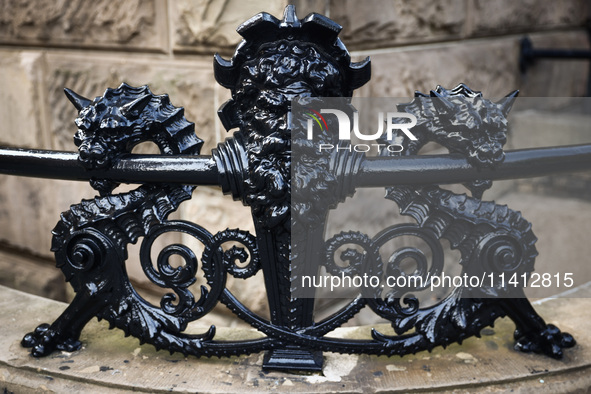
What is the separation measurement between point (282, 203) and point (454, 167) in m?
0.32

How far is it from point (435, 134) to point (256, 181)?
344 millimetres

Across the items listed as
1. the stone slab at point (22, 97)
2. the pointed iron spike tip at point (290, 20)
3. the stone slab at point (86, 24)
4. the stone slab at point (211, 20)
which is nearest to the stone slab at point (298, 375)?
the pointed iron spike tip at point (290, 20)

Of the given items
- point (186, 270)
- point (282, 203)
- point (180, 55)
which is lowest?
point (186, 270)

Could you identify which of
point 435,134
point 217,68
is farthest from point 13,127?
point 435,134

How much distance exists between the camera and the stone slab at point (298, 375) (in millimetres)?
1145

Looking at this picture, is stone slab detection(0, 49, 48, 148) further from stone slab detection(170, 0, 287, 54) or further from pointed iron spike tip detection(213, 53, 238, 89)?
pointed iron spike tip detection(213, 53, 238, 89)

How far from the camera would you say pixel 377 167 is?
3.57 ft

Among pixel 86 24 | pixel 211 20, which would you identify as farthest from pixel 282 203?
pixel 86 24

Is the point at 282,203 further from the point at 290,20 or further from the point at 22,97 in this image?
the point at 22,97

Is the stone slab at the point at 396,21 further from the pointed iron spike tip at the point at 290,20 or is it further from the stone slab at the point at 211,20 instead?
the pointed iron spike tip at the point at 290,20

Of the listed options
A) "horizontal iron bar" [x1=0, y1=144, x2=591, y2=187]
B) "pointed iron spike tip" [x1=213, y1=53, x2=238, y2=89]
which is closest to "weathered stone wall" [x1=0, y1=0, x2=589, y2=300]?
"pointed iron spike tip" [x1=213, y1=53, x2=238, y2=89]

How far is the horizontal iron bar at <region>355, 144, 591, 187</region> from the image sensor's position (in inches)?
42.9

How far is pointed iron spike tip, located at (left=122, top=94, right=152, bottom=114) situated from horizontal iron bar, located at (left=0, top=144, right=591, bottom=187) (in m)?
0.09

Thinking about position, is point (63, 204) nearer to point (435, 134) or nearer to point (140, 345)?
point (140, 345)
